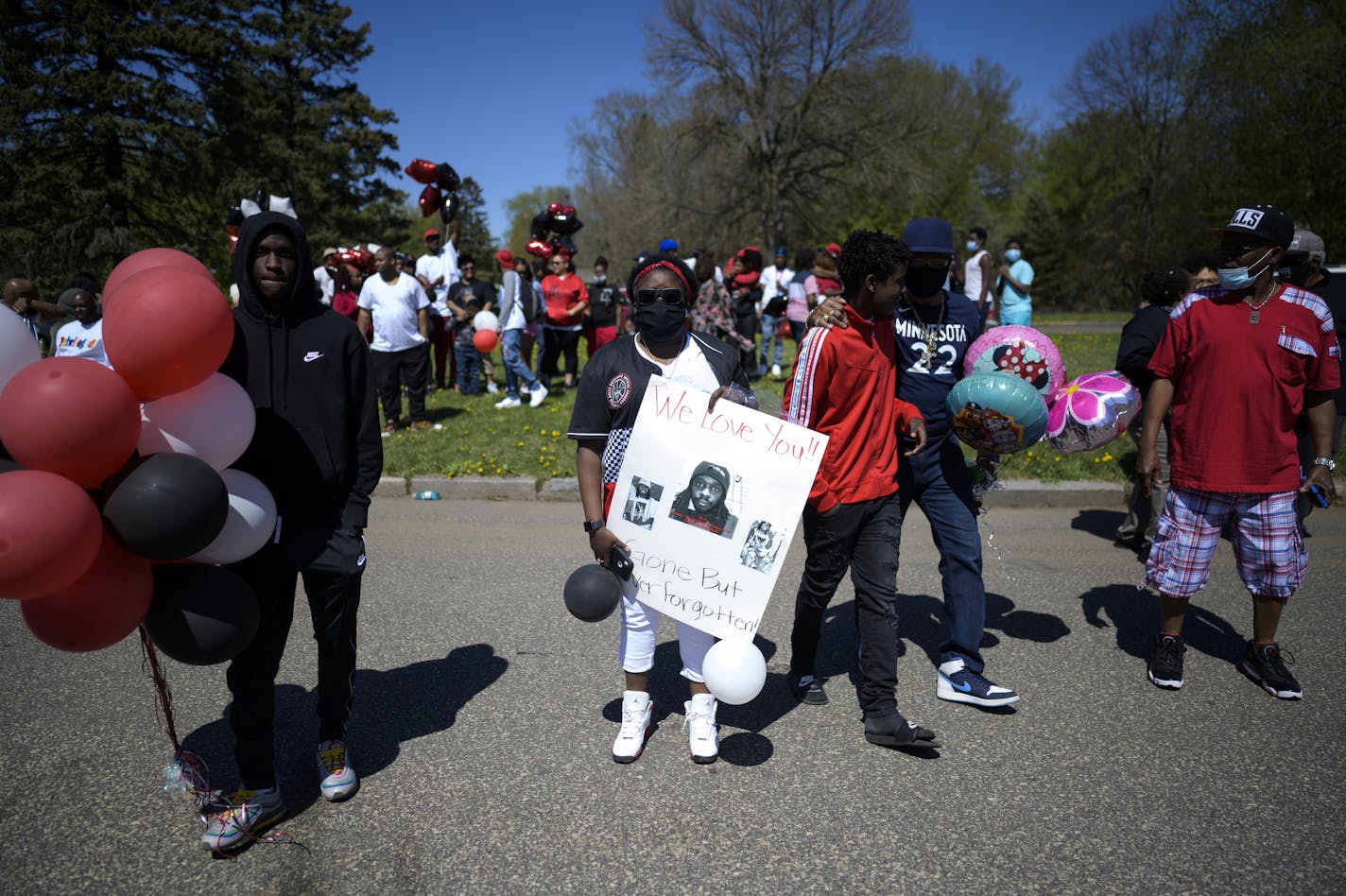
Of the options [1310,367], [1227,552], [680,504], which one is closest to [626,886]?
[680,504]

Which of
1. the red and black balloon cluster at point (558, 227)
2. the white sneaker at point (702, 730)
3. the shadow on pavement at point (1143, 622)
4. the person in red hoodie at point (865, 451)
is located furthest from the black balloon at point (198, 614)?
the red and black balloon cluster at point (558, 227)

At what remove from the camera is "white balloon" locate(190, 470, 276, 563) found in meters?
2.48

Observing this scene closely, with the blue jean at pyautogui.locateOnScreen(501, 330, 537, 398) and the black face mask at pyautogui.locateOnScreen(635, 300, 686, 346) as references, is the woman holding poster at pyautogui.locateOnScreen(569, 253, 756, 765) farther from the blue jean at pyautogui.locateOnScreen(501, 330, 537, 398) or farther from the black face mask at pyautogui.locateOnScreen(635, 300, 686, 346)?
the blue jean at pyautogui.locateOnScreen(501, 330, 537, 398)

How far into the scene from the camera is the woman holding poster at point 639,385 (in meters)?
3.08

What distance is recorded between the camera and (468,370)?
12.5m

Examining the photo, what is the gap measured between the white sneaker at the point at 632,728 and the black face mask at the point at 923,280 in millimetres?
2143

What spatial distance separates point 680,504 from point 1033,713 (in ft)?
6.62

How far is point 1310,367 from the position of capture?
3.77m

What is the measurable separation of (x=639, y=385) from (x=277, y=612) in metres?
1.52

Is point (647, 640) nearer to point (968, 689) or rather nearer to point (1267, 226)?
point (968, 689)

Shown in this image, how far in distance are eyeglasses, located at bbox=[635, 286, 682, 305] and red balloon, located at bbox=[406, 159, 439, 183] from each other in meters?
9.72

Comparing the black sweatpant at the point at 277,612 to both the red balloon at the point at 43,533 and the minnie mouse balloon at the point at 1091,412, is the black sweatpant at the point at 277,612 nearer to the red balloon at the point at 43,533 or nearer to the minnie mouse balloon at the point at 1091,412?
the red balloon at the point at 43,533

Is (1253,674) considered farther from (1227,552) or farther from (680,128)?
(680,128)

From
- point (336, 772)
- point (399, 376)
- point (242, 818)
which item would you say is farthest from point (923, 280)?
point (399, 376)
